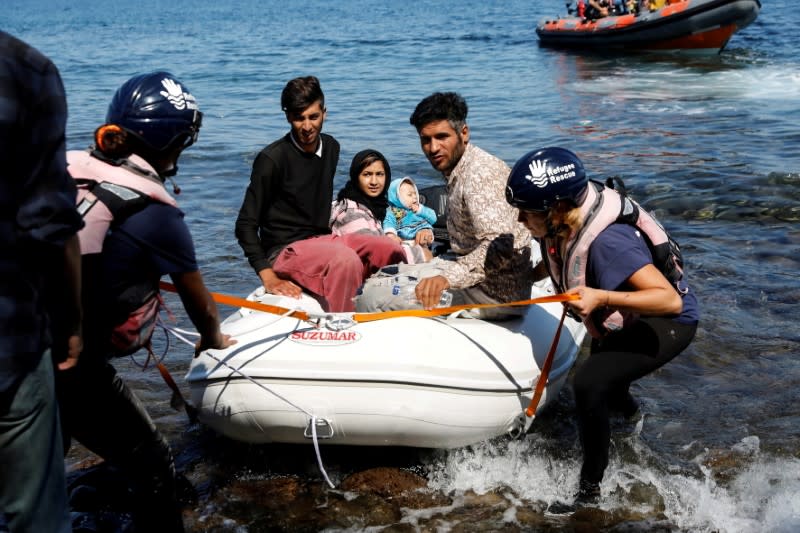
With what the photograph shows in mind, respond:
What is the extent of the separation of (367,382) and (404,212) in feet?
7.36

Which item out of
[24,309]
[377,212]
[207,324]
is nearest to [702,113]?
[377,212]

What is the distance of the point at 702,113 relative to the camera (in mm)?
14773

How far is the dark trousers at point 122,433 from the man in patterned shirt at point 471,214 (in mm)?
1456

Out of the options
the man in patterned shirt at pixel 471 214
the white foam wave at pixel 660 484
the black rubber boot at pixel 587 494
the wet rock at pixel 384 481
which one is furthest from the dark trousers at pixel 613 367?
the wet rock at pixel 384 481

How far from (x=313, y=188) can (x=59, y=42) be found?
1351 inches

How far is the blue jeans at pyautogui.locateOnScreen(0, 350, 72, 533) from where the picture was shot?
2.32 meters

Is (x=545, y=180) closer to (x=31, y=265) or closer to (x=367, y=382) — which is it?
(x=367, y=382)

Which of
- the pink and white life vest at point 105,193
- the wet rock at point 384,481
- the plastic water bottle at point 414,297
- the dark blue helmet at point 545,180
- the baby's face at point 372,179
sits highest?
the pink and white life vest at point 105,193

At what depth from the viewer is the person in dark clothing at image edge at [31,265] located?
218 centimetres

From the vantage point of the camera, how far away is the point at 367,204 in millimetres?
5730

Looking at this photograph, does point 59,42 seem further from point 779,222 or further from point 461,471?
point 461,471

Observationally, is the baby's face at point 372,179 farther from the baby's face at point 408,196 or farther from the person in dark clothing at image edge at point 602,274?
the person in dark clothing at image edge at point 602,274

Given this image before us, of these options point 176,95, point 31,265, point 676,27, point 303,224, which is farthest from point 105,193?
point 676,27

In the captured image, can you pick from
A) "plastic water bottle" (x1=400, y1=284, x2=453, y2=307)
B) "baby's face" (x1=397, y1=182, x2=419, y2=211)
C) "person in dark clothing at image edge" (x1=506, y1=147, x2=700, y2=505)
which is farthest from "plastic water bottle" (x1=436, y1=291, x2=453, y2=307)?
"baby's face" (x1=397, y1=182, x2=419, y2=211)
